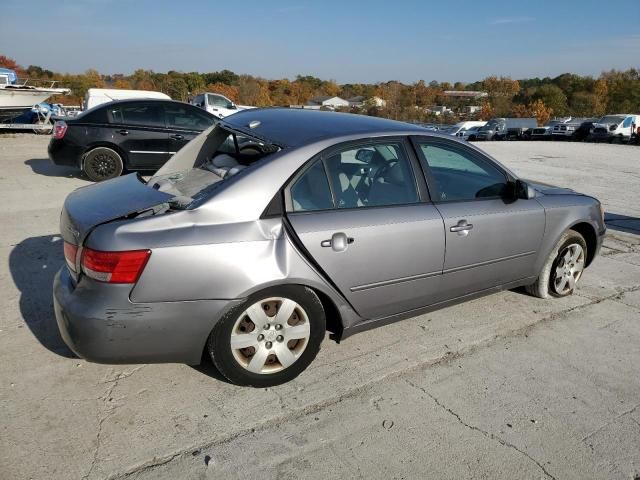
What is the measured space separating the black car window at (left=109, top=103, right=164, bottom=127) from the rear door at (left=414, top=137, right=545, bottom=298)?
265 inches

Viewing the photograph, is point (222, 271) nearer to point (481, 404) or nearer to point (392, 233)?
point (392, 233)

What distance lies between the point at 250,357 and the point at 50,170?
361 inches

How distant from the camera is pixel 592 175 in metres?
12.4

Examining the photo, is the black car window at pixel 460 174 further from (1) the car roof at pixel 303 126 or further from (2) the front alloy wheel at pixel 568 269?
(2) the front alloy wheel at pixel 568 269

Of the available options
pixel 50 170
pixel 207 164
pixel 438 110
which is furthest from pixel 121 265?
pixel 438 110

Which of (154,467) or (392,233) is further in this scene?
(392,233)

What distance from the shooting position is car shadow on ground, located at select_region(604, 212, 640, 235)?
700 cm

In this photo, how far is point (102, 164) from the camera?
877cm

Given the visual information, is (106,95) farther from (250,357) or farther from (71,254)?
(250,357)

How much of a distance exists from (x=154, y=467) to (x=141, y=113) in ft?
25.7

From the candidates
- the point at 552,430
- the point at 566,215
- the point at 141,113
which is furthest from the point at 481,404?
the point at 141,113

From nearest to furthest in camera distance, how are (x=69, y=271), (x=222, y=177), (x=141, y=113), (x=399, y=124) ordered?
1. (x=69, y=271)
2. (x=222, y=177)
3. (x=399, y=124)
4. (x=141, y=113)

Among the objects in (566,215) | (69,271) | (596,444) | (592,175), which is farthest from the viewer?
(592,175)

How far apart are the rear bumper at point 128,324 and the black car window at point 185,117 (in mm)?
7001
